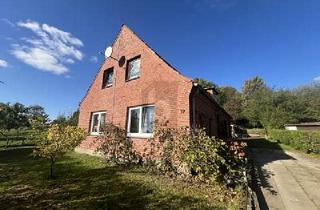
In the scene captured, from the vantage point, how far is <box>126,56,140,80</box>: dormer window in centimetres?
1320

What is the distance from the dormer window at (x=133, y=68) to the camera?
43.3ft

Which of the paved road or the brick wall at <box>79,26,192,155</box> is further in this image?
the brick wall at <box>79,26,192,155</box>

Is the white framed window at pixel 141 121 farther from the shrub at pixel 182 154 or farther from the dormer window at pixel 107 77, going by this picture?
the dormer window at pixel 107 77

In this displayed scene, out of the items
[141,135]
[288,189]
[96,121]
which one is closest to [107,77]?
[96,121]

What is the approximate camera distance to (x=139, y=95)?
11.9m

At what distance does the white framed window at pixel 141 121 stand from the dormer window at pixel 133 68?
230cm

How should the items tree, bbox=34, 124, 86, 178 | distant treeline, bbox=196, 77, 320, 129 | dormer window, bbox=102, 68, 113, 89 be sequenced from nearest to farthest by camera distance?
tree, bbox=34, 124, 86, 178 < dormer window, bbox=102, 68, 113, 89 < distant treeline, bbox=196, 77, 320, 129

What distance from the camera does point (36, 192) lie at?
6.73 metres

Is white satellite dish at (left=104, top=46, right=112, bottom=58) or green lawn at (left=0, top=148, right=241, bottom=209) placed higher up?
white satellite dish at (left=104, top=46, right=112, bottom=58)

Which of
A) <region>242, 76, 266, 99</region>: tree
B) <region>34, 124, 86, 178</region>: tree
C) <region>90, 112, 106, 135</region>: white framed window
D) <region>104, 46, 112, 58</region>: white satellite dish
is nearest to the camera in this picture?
<region>34, 124, 86, 178</region>: tree

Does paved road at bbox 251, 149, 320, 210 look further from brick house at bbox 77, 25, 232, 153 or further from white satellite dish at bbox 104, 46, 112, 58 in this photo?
white satellite dish at bbox 104, 46, 112, 58

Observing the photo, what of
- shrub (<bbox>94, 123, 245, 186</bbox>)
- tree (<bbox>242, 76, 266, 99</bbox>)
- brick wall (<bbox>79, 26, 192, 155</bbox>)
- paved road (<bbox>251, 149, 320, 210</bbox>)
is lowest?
paved road (<bbox>251, 149, 320, 210</bbox>)

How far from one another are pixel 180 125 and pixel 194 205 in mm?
4166

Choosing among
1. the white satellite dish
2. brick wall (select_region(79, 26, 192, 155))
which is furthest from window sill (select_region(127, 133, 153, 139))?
the white satellite dish
